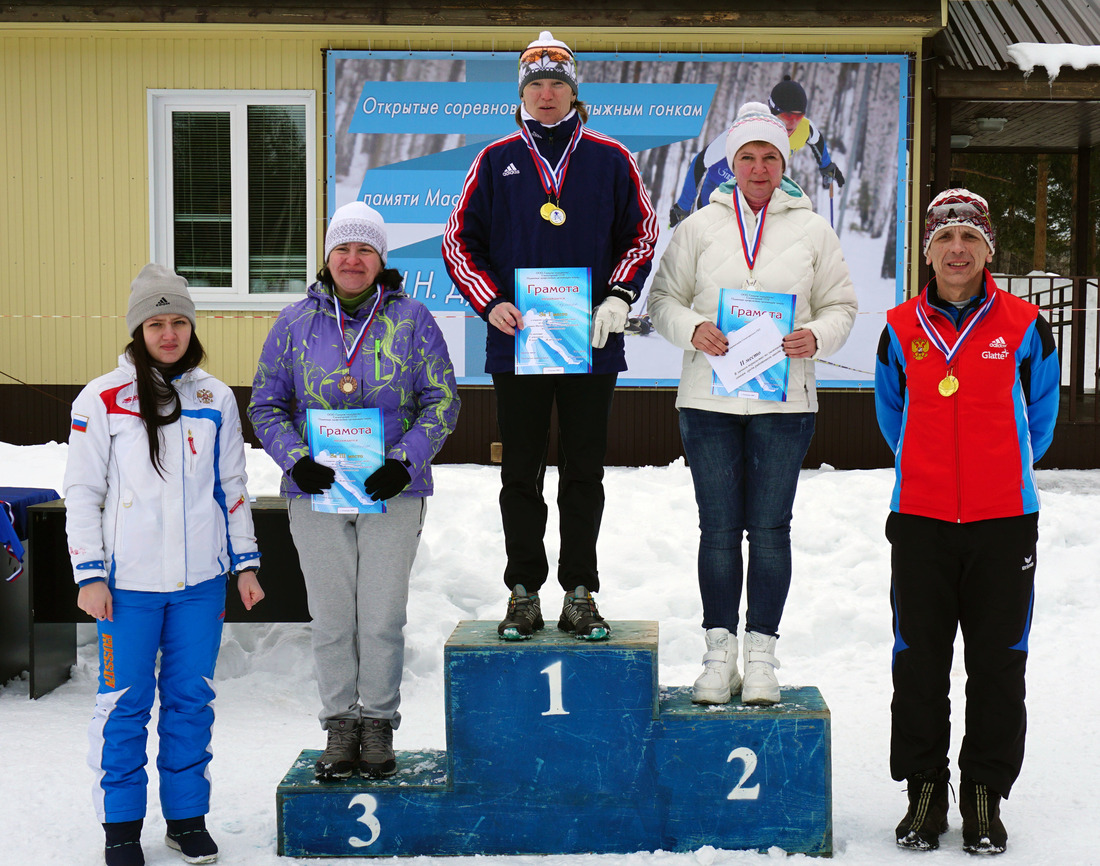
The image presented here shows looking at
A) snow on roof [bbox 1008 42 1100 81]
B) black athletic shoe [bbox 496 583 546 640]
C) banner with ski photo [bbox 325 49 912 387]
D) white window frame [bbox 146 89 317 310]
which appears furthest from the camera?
white window frame [bbox 146 89 317 310]

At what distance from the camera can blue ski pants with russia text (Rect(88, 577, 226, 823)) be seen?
312 cm

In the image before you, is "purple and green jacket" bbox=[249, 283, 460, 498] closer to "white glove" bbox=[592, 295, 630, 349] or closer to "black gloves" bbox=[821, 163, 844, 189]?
"white glove" bbox=[592, 295, 630, 349]

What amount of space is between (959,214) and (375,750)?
8.23 ft

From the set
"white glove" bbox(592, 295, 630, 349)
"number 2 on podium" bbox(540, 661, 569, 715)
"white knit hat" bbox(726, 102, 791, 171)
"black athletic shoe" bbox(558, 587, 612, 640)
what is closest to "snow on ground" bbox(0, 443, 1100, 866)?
"number 2 on podium" bbox(540, 661, 569, 715)

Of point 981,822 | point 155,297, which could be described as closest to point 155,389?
point 155,297

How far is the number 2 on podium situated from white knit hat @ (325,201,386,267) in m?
1.45

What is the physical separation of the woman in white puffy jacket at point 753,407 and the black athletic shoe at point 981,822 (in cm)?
68

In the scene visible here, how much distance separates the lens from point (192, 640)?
3.19 metres

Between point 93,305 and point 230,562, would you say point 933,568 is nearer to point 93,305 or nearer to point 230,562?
point 230,562

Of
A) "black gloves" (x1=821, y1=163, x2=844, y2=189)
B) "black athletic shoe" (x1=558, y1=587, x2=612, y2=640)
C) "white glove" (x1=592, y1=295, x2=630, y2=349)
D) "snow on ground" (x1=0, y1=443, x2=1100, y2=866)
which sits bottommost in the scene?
"snow on ground" (x1=0, y1=443, x2=1100, y2=866)

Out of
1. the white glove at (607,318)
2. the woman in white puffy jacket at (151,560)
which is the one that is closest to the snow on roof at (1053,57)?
the white glove at (607,318)

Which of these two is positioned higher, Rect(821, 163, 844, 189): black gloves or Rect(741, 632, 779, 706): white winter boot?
Rect(821, 163, 844, 189): black gloves

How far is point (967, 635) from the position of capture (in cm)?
340

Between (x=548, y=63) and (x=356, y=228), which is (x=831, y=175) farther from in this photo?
(x=356, y=228)
